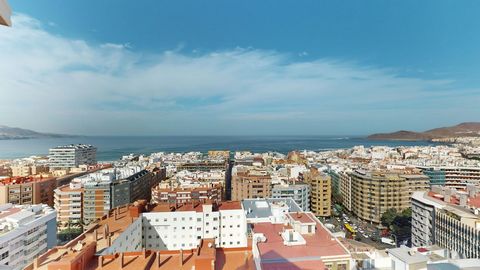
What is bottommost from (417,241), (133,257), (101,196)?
(417,241)

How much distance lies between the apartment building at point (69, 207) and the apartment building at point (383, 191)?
21965 mm

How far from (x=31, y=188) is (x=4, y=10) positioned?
27748mm

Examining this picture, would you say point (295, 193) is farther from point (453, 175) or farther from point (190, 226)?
point (453, 175)

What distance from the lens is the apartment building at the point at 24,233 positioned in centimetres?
1252

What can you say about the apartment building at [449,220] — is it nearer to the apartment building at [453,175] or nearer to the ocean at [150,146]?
the apartment building at [453,175]

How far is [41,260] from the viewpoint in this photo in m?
7.71

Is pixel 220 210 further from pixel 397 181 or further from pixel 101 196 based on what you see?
pixel 397 181

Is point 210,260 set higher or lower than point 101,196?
higher

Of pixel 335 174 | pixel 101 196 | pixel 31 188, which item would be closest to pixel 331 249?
pixel 101 196

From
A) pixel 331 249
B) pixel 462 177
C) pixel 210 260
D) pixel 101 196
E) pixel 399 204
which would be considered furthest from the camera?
pixel 462 177

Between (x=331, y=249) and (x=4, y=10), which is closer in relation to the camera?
(x=4, y=10)

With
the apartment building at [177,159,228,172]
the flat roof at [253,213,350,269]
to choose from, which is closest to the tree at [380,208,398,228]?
the flat roof at [253,213,350,269]

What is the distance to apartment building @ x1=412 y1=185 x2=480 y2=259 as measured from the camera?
1320cm

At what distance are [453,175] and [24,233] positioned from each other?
3530 centimetres
